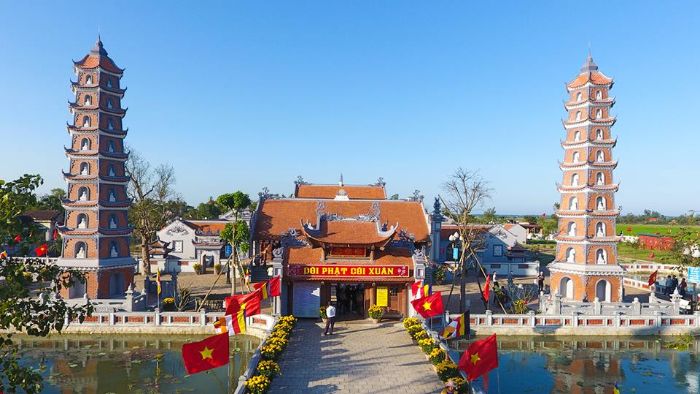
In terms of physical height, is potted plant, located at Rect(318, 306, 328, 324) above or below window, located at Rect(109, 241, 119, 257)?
below

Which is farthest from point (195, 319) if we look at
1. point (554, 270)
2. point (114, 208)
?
point (554, 270)

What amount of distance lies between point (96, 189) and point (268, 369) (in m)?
18.2

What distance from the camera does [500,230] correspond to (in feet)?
149

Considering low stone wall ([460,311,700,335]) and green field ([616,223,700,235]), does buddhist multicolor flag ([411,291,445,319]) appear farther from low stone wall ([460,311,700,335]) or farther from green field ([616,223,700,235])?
green field ([616,223,700,235])

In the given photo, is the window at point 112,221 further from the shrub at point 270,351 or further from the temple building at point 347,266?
the shrub at point 270,351

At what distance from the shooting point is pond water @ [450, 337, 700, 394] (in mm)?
A: 17891

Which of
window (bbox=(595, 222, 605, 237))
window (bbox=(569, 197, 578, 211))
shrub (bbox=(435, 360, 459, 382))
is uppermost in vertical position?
window (bbox=(569, 197, 578, 211))

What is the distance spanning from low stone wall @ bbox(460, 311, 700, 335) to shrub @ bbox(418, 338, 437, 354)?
607 cm

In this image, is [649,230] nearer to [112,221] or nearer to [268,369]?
[112,221]

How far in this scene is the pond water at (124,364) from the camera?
17.4 meters

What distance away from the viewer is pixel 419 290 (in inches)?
889

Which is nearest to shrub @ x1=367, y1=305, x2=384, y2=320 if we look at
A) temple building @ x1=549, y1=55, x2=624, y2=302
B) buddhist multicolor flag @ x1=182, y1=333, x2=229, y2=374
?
buddhist multicolor flag @ x1=182, y1=333, x2=229, y2=374

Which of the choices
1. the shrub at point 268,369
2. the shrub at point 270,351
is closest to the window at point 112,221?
the shrub at point 270,351

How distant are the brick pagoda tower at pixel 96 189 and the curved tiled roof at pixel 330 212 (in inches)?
329
